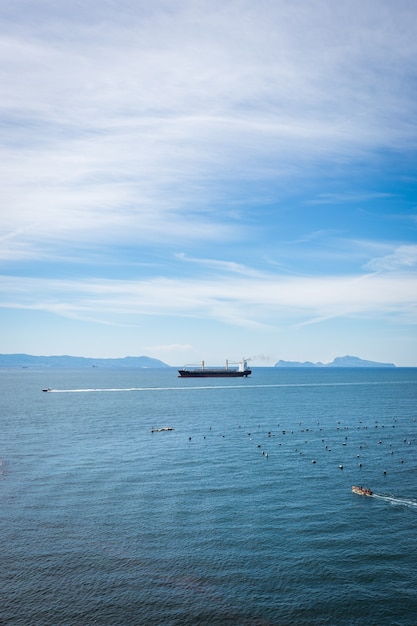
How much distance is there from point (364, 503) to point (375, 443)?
147ft

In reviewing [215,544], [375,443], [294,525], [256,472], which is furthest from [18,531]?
[375,443]

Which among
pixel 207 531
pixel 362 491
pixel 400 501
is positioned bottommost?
pixel 207 531

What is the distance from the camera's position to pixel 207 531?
59.5 metres

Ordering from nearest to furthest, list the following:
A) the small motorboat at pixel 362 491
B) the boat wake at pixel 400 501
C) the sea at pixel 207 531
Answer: the sea at pixel 207 531 → the boat wake at pixel 400 501 → the small motorboat at pixel 362 491

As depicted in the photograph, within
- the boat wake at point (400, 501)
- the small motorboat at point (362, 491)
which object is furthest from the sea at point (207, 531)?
the small motorboat at point (362, 491)

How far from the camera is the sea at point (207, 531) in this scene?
43688 mm

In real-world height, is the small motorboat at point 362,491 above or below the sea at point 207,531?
above

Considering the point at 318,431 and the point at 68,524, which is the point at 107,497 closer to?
the point at 68,524

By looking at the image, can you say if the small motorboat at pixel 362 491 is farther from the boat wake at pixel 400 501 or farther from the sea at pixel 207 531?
the sea at pixel 207 531

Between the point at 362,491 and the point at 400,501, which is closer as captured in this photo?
the point at 400,501

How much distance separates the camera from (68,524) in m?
61.0

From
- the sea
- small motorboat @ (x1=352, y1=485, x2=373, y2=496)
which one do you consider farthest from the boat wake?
small motorboat @ (x1=352, y1=485, x2=373, y2=496)

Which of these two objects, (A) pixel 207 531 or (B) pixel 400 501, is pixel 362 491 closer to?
(B) pixel 400 501

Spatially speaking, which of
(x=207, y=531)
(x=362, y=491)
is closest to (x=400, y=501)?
(x=362, y=491)
